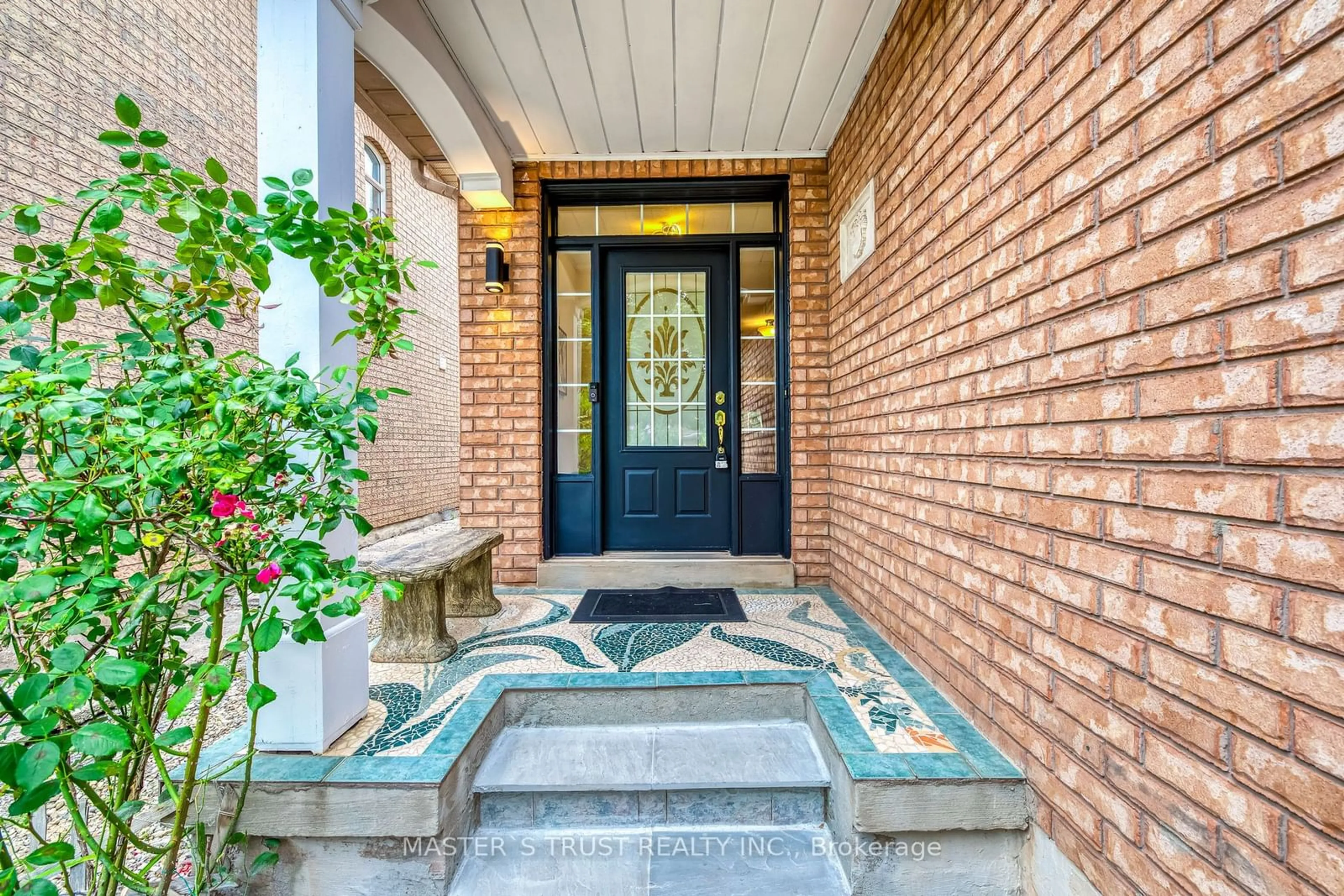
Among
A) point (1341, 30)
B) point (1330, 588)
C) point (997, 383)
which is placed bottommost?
point (1330, 588)

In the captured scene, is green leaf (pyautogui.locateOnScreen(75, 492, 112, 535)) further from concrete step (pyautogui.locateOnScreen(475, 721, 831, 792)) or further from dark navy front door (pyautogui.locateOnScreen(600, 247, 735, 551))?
dark navy front door (pyautogui.locateOnScreen(600, 247, 735, 551))

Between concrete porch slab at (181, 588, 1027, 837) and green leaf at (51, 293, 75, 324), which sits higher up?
green leaf at (51, 293, 75, 324)

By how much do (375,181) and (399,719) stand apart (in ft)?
19.8

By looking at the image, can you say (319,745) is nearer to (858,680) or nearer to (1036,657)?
(858,680)

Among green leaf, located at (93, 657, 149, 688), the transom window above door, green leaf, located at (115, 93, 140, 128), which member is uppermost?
the transom window above door

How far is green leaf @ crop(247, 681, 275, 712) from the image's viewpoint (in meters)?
1.04

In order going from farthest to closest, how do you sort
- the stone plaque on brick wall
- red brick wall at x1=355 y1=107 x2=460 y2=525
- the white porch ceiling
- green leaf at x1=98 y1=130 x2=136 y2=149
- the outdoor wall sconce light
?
1. red brick wall at x1=355 y1=107 x2=460 y2=525
2. the outdoor wall sconce light
3. the stone plaque on brick wall
4. the white porch ceiling
5. green leaf at x1=98 y1=130 x2=136 y2=149

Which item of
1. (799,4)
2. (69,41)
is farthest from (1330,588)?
(69,41)

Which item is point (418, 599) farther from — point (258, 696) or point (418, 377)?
point (418, 377)

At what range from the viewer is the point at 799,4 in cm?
203

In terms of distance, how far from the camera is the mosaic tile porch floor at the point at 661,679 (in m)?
1.38

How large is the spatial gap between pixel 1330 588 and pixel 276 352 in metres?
2.09

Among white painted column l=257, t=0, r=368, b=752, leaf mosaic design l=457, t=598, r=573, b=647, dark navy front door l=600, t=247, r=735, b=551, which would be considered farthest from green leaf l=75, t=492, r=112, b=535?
dark navy front door l=600, t=247, r=735, b=551

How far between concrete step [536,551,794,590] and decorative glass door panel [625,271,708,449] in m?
0.73
